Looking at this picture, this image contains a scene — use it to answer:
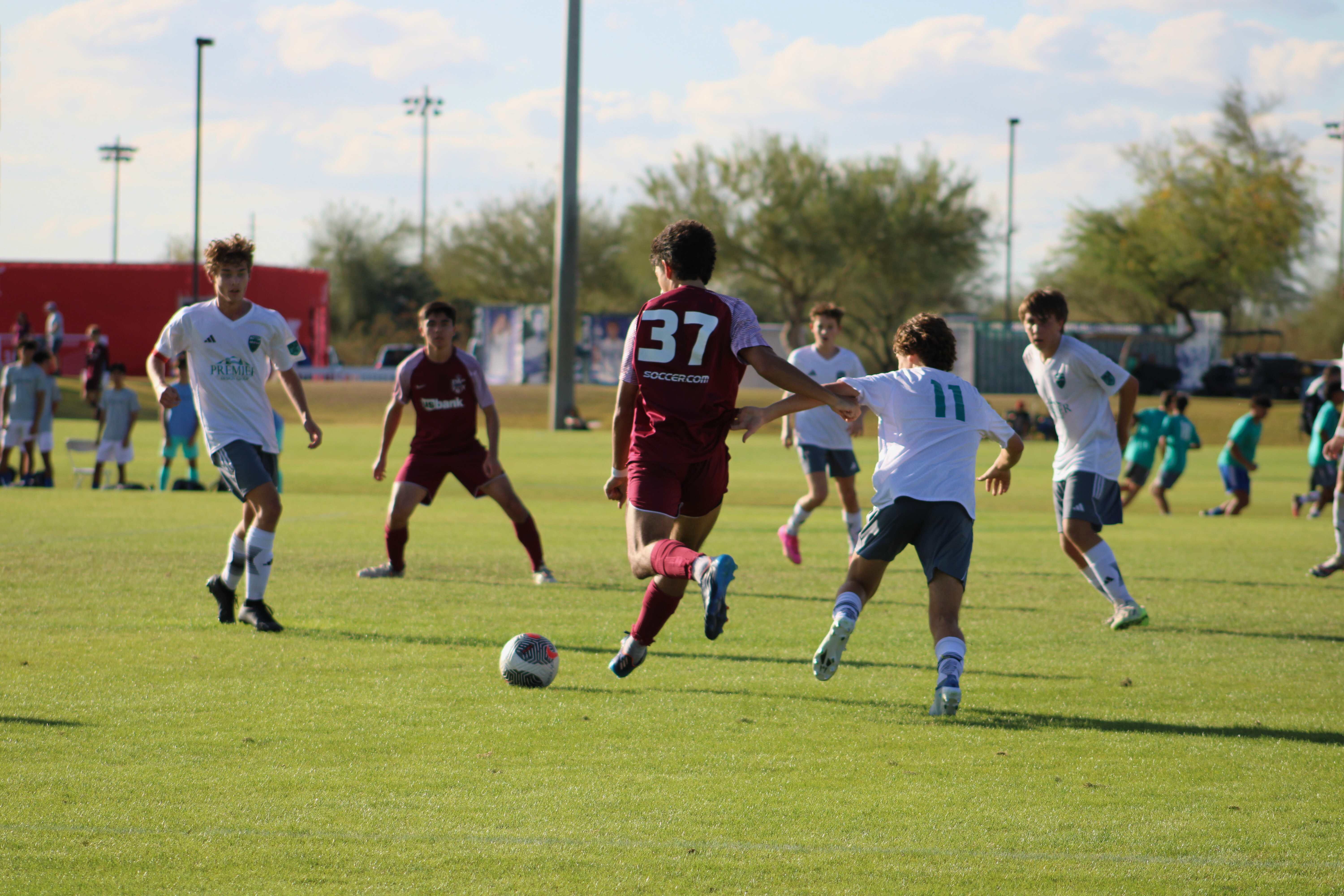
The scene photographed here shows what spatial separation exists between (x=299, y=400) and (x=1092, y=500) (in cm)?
500

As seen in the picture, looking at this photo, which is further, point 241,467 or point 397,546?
point 397,546

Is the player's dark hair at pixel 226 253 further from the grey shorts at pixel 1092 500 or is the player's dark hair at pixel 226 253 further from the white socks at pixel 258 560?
the grey shorts at pixel 1092 500

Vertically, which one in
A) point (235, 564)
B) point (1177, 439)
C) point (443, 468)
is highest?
point (1177, 439)

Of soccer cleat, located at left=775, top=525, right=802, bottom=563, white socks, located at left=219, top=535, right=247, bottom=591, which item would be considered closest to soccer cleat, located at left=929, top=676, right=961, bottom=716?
white socks, located at left=219, top=535, right=247, bottom=591

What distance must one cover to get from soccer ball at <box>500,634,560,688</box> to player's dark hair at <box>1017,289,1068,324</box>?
11.6ft

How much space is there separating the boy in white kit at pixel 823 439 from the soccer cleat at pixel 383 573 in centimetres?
343

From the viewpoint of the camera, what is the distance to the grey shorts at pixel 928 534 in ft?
18.6

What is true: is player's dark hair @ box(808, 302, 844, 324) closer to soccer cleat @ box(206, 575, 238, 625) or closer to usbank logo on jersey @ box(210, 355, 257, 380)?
usbank logo on jersey @ box(210, 355, 257, 380)

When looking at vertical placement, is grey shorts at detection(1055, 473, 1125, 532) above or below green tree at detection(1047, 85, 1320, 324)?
below

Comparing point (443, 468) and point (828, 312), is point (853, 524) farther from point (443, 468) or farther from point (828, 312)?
point (443, 468)

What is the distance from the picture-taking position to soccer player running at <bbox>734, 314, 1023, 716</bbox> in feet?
18.6

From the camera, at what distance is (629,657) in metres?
5.92

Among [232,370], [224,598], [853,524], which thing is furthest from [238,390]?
[853,524]

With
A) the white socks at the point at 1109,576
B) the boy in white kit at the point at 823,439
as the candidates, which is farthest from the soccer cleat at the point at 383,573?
the white socks at the point at 1109,576
